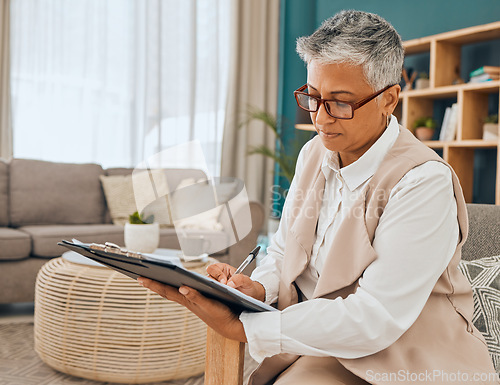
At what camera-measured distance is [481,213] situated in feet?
4.26

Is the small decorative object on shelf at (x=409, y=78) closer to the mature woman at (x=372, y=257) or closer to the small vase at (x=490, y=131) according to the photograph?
the small vase at (x=490, y=131)

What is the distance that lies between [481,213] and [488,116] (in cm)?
250

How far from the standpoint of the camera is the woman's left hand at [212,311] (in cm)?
89

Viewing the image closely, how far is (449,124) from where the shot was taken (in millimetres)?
3590

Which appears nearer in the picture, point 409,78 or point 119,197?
point 119,197

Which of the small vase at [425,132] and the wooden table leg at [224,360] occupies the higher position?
the small vase at [425,132]

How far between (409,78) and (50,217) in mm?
2798

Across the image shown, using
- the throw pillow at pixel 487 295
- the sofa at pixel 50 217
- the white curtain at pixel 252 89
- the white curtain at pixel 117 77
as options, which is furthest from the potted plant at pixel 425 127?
the throw pillow at pixel 487 295

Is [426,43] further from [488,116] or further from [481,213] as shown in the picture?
[481,213]

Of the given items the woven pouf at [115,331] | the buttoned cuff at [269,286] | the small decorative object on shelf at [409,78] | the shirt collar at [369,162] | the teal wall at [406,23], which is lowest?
the woven pouf at [115,331]

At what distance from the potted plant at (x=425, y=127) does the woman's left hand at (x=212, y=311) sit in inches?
124

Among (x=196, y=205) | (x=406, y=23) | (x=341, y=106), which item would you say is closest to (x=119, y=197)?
(x=196, y=205)

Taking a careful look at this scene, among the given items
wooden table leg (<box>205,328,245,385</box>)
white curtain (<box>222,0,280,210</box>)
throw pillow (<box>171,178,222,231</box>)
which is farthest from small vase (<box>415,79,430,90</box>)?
wooden table leg (<box>205,328,245,385</box>)

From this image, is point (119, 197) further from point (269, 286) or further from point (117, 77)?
point (269, 286)
